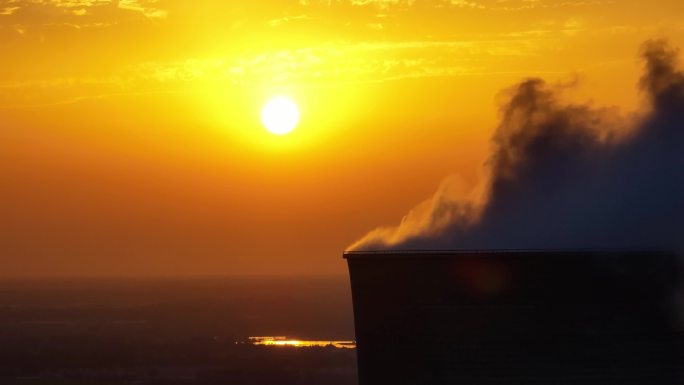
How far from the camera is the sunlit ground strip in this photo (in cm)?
Result: 9725

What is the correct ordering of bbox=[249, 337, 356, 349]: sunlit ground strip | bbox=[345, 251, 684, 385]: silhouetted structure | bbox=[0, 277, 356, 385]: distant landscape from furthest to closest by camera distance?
bbox=[249, 337, 356, 349]: sunlit ground strip → bbox=[0, 277, 356, 385]: distant landscape → bbox=[345, 251, 684, 385]: silhouetted structure

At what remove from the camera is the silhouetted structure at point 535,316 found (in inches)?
977

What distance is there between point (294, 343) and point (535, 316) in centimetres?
7748

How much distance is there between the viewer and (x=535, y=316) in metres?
25.2

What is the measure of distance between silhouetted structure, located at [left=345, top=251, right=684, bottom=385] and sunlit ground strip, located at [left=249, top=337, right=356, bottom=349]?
68887 mm

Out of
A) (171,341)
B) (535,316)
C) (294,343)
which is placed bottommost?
(535,316)

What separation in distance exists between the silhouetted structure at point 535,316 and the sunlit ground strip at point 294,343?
68887 mm

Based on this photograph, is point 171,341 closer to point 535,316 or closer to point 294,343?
point 294,343

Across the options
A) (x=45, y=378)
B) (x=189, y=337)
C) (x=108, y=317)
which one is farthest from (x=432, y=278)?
(x=108, y=317)

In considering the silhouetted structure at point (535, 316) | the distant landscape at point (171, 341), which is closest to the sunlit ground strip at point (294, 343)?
the distant landscape at point (171, 341)

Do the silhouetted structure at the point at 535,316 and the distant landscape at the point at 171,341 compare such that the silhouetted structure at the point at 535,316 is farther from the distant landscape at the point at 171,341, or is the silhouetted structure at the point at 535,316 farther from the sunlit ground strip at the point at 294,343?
the sunlit ground strip at the point at 294,343

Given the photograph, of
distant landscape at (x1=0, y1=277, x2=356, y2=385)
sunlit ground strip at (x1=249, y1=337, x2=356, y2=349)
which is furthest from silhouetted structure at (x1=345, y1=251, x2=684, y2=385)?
sunlit ground strip at (x1=249, y1=337, x2=356, y2=349)

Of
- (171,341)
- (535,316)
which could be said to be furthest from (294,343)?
(535,316)

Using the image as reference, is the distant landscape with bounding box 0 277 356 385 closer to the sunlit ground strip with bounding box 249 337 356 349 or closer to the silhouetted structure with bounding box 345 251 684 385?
the sunlit ground strip with bounding box 249 337 356 349
